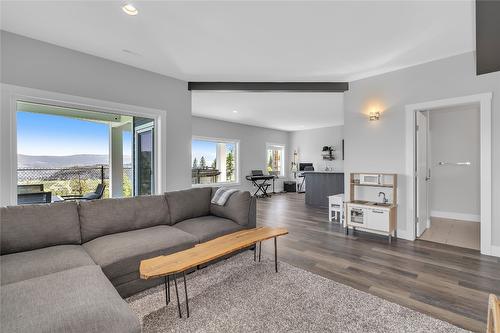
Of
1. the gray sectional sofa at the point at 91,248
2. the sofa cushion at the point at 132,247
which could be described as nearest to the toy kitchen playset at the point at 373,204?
the gray sectional sofa at the point at 91,248

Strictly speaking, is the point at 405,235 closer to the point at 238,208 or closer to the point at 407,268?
the point at 407,268

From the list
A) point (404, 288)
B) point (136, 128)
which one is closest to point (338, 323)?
point (404, 288)

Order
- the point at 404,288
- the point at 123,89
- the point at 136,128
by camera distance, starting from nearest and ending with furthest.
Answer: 1. the point at 404,288
2. the point at 123,89
3. the point at 136,128

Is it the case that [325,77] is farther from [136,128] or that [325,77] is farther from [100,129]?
[100,129]

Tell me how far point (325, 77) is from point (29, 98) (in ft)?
14.0

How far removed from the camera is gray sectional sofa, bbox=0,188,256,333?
122 centimetres

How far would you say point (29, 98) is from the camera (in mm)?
2766

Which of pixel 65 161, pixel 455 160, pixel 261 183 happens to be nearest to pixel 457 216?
pixel 455 160

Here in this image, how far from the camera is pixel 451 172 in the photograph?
5.03 meters

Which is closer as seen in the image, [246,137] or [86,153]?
[86,153]

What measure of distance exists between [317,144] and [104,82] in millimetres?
8094

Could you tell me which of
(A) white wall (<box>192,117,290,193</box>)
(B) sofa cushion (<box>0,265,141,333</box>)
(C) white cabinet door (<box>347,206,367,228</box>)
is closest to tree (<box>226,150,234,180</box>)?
(A) white wall (<box>192,117,290,193</box>)

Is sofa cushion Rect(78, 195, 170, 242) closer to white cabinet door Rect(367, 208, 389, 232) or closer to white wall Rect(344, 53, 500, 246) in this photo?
white cabinet door Rect(367, 208, 389, 232)

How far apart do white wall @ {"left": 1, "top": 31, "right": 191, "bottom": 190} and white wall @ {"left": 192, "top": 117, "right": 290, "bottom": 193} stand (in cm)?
310
